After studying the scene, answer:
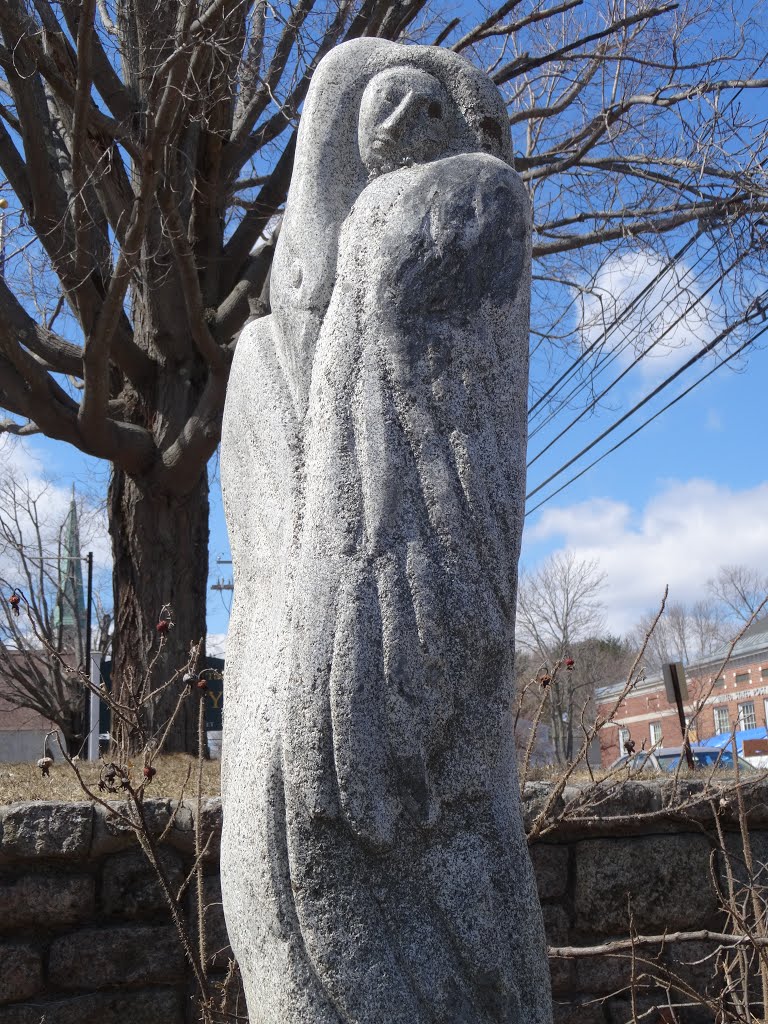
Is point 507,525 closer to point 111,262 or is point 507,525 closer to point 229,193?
point 111,262

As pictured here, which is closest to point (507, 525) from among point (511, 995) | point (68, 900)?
point (511, 995)

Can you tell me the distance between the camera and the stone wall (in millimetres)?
4266

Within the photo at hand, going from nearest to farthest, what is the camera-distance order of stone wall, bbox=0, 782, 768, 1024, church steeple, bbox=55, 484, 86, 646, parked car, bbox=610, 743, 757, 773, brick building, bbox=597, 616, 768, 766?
stone wall, bbox=0, 782, 768, 1024
parked car, bbox=610, 743, 757, 773
church steeple, bbox=55, 484, 86, 646
brick building, bbox=597, 616, 768, 766

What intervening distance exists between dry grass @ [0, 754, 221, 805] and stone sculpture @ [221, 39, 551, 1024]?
2.51 metres

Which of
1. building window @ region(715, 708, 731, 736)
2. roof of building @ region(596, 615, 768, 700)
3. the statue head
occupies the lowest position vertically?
the statue head

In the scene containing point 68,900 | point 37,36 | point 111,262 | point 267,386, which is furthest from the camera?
point 111,262

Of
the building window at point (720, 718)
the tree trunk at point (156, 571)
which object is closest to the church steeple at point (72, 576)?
the tree trunk at point (156, 571)

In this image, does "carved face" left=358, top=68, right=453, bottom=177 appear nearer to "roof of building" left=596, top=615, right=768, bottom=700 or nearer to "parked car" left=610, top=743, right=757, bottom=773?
"parked car" left=610, top=743, right=757, bottom=773

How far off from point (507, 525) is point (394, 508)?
9.7 inches

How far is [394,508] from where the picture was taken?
188cm

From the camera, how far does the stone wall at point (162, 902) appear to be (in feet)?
14.0

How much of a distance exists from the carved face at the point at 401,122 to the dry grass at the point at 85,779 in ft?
9.43

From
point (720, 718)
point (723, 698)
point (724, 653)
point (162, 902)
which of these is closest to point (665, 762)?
point (162, 902)

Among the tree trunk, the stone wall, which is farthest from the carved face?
the tree trunk
